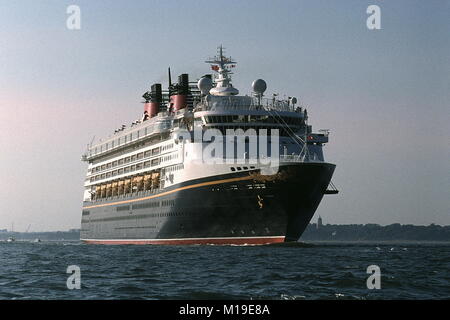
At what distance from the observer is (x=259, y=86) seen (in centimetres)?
6138

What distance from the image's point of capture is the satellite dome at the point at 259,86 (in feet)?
201

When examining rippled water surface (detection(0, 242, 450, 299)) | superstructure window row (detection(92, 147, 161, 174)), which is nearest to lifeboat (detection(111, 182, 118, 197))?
superstructure window row (detection(92, 147, 161, 174))

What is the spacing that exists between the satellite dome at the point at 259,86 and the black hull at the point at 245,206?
35.5 feet

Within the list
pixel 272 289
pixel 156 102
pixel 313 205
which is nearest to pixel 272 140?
pixel 313 205

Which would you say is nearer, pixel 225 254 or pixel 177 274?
pixel 177 274

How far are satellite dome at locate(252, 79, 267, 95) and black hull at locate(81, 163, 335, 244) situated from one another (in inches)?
426

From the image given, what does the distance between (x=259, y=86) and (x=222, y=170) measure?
11379 mm

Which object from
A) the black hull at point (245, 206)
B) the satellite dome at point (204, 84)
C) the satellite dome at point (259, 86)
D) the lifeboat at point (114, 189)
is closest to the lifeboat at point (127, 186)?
the lifeboat at point (114, 189)

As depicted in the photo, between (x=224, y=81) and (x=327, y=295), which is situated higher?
(x=224, y=81)

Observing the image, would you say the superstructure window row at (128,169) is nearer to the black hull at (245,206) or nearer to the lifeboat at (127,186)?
the lifeboat at (127,186)

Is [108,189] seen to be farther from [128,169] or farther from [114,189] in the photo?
[128,169]
